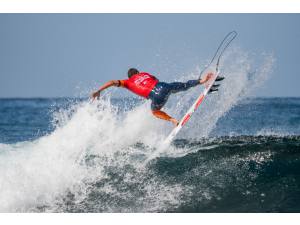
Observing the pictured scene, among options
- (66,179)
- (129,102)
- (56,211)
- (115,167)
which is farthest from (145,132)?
(56,211)

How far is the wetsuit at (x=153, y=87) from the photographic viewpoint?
991 cm

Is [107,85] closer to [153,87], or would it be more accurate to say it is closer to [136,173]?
[153,87]

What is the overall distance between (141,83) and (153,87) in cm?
28

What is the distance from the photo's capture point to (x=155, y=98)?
32.6ft

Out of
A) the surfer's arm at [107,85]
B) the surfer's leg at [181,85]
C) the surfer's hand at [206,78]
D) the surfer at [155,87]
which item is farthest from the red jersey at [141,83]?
the surfer's hand at [206,78]

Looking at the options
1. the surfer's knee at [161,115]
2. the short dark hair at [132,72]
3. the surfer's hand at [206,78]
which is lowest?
the surfer's knee at [161,115]

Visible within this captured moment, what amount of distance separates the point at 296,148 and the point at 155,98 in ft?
10.1

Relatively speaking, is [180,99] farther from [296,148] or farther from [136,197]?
[136,197]

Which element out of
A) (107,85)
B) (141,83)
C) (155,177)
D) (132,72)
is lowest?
(155,177)

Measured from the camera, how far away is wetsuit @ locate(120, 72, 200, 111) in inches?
390

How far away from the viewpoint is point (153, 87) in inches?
391

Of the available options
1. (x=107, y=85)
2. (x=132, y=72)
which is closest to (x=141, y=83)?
(x=132, y=72)

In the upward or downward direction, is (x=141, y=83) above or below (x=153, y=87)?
above

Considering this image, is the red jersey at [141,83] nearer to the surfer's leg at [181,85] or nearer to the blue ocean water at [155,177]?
the surfer's leg at [181,85]
